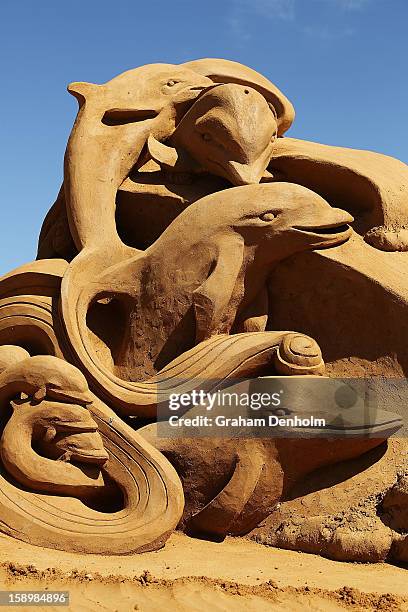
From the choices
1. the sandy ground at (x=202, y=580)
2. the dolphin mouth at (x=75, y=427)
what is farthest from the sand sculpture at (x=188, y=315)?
the sandy ground at (x=202, y=580)

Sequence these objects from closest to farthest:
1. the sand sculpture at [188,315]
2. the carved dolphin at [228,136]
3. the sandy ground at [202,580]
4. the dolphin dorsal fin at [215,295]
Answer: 1. the sandy ground at [202,580]
2. the sand sculpture at [188,315]
3. the dolphin dorsal fin at [215,295]
4. the carved dolphin at [228,136]

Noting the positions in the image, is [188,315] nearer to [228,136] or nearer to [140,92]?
[228,136]

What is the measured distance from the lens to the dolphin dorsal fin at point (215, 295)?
4.86 m

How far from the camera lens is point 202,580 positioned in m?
3.93

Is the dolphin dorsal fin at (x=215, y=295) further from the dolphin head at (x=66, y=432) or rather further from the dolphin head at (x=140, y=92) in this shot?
the dolphin head at (x=140, y=92)

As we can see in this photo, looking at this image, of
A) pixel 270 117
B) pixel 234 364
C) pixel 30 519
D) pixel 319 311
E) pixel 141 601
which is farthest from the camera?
pixel 270 117

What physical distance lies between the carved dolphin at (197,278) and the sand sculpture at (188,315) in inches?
0.4

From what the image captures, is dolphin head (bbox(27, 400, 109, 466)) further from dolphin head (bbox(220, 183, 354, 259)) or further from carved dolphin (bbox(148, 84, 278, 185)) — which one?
carved dolphin (bbox(148, 84, 278, 185))

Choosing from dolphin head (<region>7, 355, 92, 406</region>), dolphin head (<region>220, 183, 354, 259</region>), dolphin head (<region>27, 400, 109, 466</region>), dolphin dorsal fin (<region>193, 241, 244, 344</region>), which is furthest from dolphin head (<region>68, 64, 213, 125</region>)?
dolphin head (<region>27, 400, 109, 466</region>)

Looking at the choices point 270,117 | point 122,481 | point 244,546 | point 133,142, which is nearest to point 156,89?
point 133,142

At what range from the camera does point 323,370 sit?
4.73 m

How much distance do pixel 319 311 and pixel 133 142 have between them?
5.95 ft

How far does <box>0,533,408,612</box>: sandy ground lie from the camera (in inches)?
147

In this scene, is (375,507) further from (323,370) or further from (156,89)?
(156,89)
